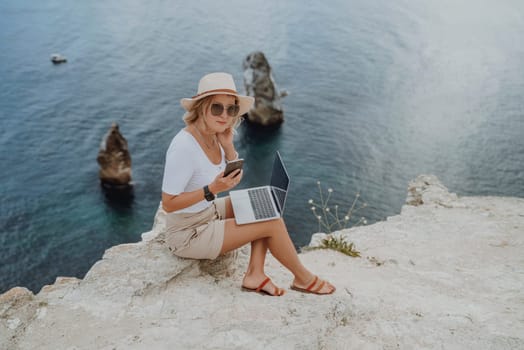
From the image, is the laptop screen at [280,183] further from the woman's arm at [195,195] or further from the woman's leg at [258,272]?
the woman's arm at [195,195]

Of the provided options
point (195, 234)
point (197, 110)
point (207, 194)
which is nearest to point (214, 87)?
point (197, 110)

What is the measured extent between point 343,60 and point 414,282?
4984 centimetres

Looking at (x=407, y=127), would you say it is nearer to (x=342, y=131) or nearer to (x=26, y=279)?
(x=342, y=131)

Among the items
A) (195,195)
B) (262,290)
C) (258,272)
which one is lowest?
(262,290)

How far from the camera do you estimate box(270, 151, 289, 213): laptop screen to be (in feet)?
19.9

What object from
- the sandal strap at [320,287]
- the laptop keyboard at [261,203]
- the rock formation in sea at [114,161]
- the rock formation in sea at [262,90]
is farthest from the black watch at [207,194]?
the rock formation in sea at [262,90]

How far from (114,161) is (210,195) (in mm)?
27378

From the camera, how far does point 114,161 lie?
31.0 metres

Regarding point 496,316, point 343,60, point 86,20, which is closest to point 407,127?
point 343,60

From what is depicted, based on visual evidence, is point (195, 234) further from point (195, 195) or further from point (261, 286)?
point (261, 286)

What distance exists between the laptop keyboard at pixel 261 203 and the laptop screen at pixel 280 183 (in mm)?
127

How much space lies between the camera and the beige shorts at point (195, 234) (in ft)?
19.6

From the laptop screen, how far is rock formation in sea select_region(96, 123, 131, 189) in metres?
25.8

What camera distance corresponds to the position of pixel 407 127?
39.8 metres
